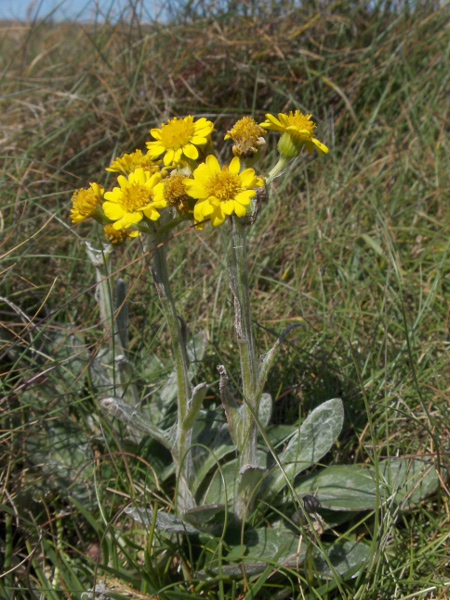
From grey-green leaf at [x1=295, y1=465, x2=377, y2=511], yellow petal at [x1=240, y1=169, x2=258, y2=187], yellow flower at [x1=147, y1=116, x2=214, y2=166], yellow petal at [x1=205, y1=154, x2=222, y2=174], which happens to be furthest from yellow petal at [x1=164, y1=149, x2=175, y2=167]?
grey-green leaf at [x1=295, y1=465, x2=377, y2=511]

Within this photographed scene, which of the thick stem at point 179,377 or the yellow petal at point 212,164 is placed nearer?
the yellow petal at point 212,164

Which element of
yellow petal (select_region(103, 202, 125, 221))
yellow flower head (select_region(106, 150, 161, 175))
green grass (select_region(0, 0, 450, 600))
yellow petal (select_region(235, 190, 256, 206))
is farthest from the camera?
green grass (select_region(0, 0, 450, 600))

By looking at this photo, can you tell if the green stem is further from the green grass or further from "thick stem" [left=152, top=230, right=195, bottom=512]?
the green grass

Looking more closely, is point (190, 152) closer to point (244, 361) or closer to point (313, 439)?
point (244, 361)

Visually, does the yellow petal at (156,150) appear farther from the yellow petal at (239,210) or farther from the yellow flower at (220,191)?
the yellow petal at (239,210)

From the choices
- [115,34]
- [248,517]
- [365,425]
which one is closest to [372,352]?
[365,425]

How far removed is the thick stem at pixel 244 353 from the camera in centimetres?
134

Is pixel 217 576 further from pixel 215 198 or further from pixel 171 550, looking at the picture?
pixel 215 198

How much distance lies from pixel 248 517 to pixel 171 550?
228 millimetres

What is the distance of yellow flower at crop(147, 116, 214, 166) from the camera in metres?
1.38

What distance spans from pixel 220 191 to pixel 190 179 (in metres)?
0.10

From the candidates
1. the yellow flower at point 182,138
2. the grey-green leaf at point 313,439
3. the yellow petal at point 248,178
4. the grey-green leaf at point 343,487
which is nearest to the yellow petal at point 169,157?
the yellow flower at point 182,138

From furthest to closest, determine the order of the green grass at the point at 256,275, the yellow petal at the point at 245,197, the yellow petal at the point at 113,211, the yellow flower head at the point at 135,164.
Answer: the green grass at the point at 256,275, the yellow flower head at the point at 135,164, the yellow petal at the point at 113,211, the yellow petal at the point at 245,197

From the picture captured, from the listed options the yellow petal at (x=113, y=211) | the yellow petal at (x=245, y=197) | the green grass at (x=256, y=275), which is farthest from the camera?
the green grass at (x=256, y=275)
